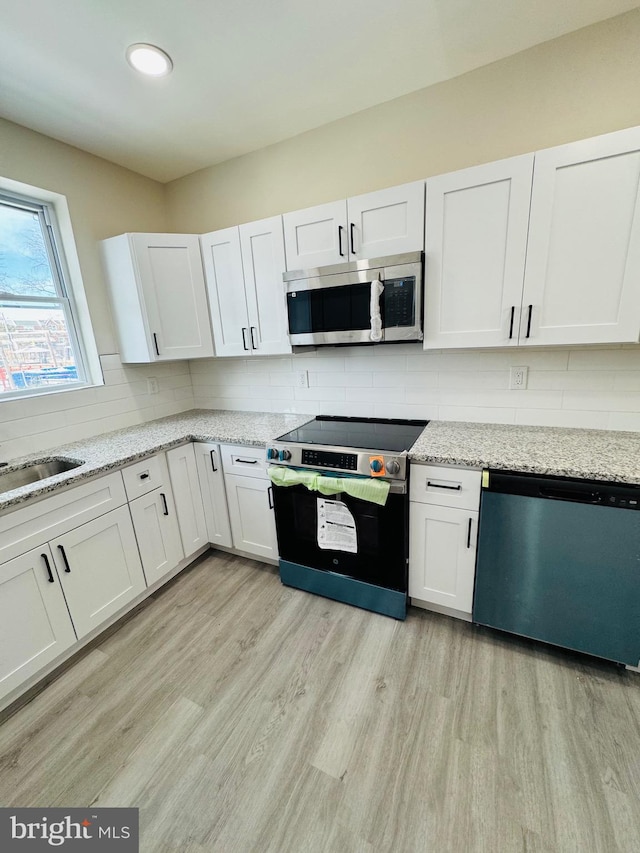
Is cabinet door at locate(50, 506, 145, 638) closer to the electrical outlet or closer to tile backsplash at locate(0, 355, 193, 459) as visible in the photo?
tile backsplash at locate(0, 355, 193, 459)

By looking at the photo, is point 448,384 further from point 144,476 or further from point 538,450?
point 144,476

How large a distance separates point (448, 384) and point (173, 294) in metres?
1.96

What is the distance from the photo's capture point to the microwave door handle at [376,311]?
1768 millimetres

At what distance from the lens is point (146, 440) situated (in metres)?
2.18

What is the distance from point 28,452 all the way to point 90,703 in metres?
1.39

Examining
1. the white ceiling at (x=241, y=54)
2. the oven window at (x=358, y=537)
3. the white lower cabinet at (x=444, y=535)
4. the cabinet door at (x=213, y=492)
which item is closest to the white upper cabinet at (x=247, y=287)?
the white ceiling at (x=241, y=54)

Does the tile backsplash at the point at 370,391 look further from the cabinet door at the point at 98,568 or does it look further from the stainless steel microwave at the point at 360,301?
the cabinet door at the point at 98,568

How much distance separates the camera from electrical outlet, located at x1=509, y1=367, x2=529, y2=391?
6.22 feet

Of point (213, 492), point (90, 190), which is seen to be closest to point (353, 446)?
point (213, 492)

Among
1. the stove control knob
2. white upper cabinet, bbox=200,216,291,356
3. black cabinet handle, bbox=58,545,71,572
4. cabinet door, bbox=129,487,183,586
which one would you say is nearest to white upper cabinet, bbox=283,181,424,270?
white upper cabinet, bbox=200,216,291,356

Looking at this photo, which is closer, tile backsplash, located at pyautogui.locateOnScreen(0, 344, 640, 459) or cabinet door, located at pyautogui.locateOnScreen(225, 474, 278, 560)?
tile backsplash, located at pyautogui.locateOnScreen(0, 344, 640, 459)

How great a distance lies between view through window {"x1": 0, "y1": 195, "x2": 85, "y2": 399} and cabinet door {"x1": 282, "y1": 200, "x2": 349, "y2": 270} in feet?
5.10

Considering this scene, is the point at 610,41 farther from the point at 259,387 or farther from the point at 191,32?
the point at 259,387

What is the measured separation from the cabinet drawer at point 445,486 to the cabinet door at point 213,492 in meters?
1.27
